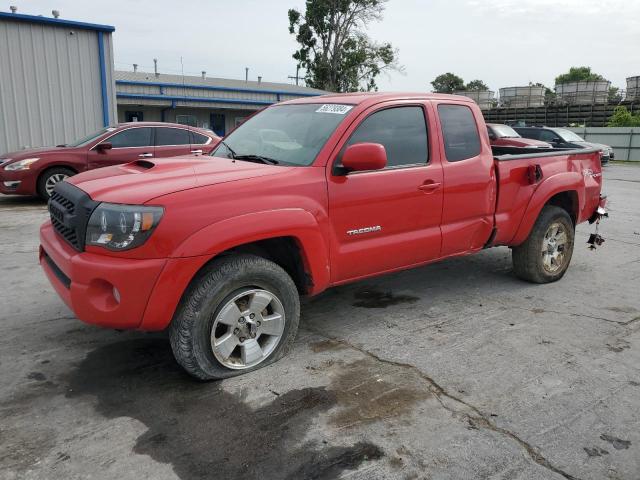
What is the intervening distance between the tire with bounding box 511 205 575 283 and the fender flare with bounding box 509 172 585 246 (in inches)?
4.4

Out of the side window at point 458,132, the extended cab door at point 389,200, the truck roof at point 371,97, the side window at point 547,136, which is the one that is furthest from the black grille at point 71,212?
the side window at point 547,136

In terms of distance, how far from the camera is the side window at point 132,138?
33.3 ft

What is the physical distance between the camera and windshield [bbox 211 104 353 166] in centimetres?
379

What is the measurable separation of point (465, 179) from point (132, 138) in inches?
304

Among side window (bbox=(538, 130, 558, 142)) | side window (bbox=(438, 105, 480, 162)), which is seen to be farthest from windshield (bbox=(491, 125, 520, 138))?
side window (bbox=(438, 105, 480, 162))

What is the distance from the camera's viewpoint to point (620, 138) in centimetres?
2770

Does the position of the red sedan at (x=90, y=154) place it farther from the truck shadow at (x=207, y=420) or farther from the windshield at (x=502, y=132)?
the windshield at (x=502, y=132)

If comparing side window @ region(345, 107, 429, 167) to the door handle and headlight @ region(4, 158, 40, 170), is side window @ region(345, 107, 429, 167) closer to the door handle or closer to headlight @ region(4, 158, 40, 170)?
the door handle

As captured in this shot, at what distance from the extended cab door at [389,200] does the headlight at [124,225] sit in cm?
124

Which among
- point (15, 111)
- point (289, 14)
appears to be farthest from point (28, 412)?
point (289, 14)

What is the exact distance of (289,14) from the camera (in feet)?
155

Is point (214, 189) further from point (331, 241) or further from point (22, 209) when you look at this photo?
point (22, 209)

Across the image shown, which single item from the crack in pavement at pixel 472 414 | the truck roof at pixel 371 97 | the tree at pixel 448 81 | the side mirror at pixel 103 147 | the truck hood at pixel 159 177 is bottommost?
the crack in pavement at pixel 472 414

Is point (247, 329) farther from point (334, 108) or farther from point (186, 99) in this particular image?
point (186, 99)
